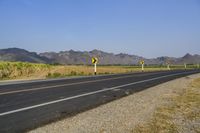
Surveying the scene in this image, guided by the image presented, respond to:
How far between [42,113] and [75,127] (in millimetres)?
1838

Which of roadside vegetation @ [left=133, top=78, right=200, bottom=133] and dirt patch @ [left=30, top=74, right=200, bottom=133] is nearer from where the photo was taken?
dirt patch @ [left=30, top=74, right=200, bottom=133]

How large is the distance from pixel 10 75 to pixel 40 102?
92.7 ft

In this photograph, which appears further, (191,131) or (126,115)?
(126,115)

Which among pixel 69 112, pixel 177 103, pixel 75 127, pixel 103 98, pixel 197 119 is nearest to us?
pixel 75 127

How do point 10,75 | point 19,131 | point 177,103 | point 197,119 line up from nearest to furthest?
point 19,131 < point 197,119 < point 177,103 < point 10,75

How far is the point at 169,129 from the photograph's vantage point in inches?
279

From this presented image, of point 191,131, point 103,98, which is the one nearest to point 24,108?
point 103,98

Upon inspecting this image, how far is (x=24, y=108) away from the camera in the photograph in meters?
9.16

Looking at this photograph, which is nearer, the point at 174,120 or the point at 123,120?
the point at 123,120

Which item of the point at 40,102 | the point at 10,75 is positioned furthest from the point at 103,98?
the point at 10,75

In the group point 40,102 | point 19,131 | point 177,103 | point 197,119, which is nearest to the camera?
point 19,131

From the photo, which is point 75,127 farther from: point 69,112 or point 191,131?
point 191,131

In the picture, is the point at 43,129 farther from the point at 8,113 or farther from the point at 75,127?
the point at 8,113

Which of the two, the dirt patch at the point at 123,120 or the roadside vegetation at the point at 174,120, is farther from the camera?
the roadside vegetation at the point at 174,120
